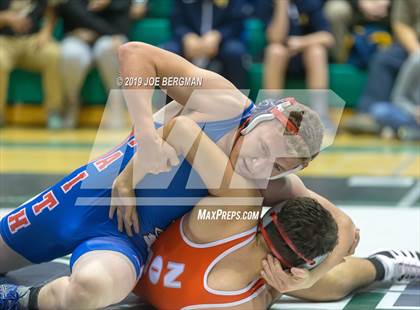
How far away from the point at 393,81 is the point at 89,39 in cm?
296

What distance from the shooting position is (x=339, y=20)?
8398 millimetres

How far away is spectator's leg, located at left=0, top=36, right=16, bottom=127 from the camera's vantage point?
8.09 m

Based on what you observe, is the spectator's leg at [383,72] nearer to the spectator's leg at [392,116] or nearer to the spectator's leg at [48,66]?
the spectator's leg at [392,116]

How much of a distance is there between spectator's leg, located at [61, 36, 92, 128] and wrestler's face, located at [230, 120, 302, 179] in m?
5.41

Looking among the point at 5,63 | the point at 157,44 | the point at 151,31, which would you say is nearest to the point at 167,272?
the point at 5,63

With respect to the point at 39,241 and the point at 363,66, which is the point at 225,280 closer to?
the point at 39,241

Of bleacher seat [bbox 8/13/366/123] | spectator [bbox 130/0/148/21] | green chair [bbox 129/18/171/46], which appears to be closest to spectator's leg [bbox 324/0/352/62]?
bleacher seat [bbox 8/13/366/123]

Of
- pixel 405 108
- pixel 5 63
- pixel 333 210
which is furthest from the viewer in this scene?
pixel 5 63

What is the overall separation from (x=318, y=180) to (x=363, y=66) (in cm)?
288

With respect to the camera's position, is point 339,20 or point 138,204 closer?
point 138,204

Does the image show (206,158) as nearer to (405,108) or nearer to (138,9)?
(405,108)

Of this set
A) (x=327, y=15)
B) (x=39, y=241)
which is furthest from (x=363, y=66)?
(x=39, y=241)

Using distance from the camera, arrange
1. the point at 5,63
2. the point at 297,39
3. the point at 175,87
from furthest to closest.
→ the point at 5,63 < the point at 297,39 < the point at 175,87

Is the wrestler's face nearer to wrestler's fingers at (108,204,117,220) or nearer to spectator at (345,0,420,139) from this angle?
wrestler's fingers at (108,204,117,220)
